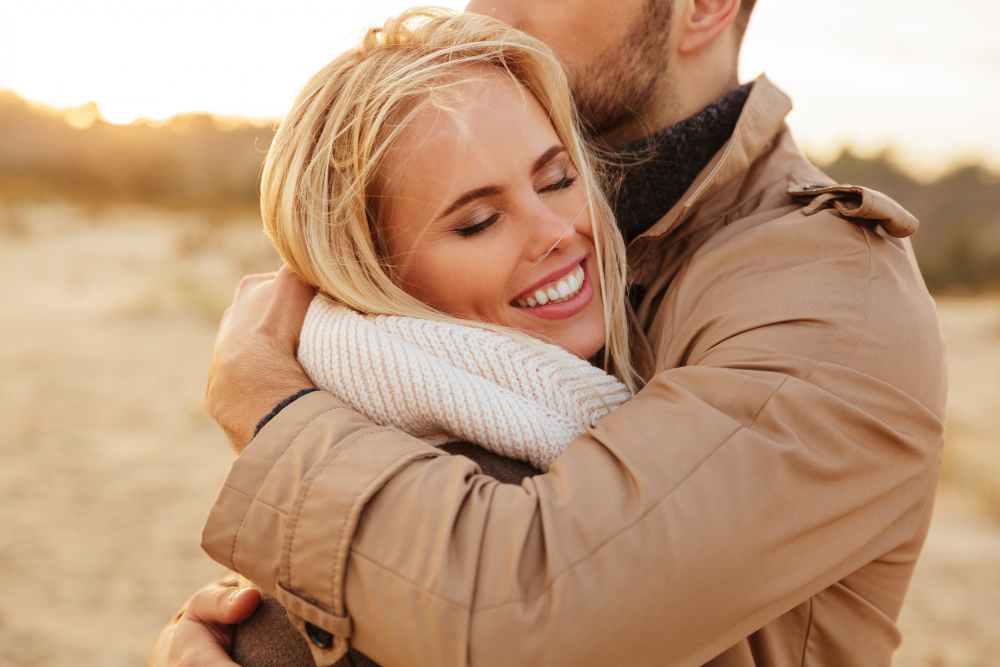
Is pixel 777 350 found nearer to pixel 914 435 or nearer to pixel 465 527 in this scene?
pixel 914 435

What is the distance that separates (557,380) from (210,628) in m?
1.00

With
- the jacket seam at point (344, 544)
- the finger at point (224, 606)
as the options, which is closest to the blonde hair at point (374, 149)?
the jacket seam at point (344, 544)

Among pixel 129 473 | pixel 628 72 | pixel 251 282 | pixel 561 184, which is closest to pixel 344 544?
pixel 561 184

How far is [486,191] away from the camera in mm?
1730

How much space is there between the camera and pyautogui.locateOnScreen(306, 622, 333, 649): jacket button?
1.22 meters

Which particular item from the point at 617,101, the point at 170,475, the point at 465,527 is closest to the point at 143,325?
the point at 170,475

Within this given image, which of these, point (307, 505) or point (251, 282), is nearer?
point (307, 505)

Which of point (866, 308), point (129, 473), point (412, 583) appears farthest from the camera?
point (129, 473)

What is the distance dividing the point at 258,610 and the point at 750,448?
3.76 ft

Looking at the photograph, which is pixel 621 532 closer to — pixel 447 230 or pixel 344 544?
pixel 344 544

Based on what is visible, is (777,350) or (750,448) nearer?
(750,448)

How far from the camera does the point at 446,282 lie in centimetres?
185

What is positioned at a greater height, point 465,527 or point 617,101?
point 617,101

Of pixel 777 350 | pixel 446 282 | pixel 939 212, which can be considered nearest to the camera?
pixel 777 350
